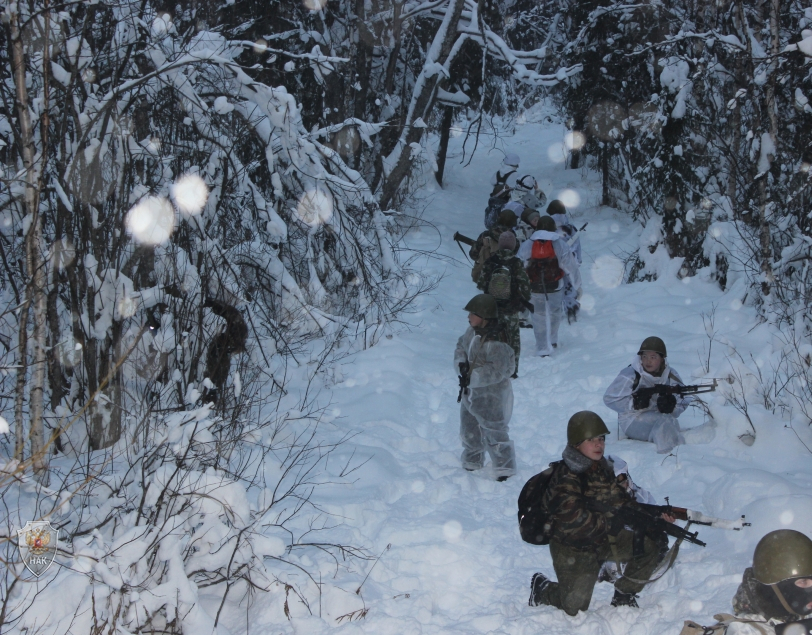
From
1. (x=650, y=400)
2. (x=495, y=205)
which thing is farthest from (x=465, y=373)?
(x=495, y=205)

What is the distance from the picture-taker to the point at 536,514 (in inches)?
144

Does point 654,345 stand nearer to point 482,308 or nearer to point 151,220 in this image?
point 482,308

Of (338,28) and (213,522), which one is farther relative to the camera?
(338,28)

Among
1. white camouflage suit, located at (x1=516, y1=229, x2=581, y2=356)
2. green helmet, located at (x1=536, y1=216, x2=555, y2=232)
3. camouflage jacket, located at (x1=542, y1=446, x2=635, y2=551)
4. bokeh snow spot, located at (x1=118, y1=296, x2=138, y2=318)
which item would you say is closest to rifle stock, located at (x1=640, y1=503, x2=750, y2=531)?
camouflage jacket, located at (x1=542, y1=446, x2=635, y2=551)

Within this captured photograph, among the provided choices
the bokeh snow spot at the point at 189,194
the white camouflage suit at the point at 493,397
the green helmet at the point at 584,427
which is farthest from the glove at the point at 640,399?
the bokeh snow spot at the point at 189,194

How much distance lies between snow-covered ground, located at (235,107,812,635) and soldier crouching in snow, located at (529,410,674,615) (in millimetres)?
149

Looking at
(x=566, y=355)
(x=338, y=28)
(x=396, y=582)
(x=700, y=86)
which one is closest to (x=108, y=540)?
(x=396, y=582)

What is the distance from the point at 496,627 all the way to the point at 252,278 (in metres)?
4.15

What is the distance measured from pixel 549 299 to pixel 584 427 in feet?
17.7

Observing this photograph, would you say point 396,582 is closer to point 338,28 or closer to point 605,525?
point 605,525

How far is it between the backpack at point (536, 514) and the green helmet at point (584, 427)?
0.59 feet

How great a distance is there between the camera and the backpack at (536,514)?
363 centimetres

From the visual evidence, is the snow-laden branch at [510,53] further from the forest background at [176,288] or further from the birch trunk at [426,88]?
the forest background at [176,288]

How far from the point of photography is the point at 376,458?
5.58 metres
